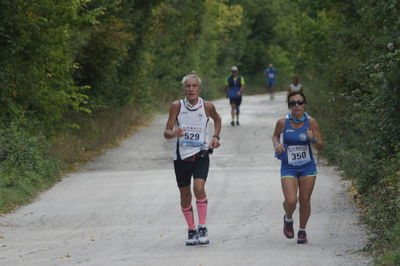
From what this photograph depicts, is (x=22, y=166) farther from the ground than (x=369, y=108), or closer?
closer

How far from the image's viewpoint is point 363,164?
1211 centimetres

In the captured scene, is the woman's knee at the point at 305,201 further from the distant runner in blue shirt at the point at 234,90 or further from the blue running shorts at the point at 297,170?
the distant runner in blue shirt at the point at 234,90

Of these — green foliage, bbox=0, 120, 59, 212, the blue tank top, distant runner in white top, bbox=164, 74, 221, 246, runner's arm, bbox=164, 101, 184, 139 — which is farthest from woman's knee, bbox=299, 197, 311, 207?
green foliage, bbox=0, 120, 59, 212

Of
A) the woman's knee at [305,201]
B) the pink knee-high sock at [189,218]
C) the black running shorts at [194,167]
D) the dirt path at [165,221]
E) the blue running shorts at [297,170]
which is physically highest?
the black running shorts at [194,167]

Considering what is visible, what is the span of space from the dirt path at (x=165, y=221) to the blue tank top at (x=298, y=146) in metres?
0.97

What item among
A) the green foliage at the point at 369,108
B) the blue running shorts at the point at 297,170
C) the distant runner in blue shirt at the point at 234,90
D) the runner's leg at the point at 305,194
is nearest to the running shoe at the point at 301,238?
the runner's leg at the point at 305,194

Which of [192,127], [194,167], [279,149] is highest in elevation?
[192,127]

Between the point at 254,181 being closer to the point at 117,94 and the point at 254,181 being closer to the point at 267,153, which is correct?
the point at 267,153

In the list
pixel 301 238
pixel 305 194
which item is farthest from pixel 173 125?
pixel 301 238

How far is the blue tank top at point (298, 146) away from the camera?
9.79 metres

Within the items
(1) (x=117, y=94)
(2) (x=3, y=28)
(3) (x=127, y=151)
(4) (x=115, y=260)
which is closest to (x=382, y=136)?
(4) (x=115, y=260)

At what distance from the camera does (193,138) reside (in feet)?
32.6

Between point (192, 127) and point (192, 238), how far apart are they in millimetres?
1316

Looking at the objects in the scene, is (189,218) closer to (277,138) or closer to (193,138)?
(193,138)
